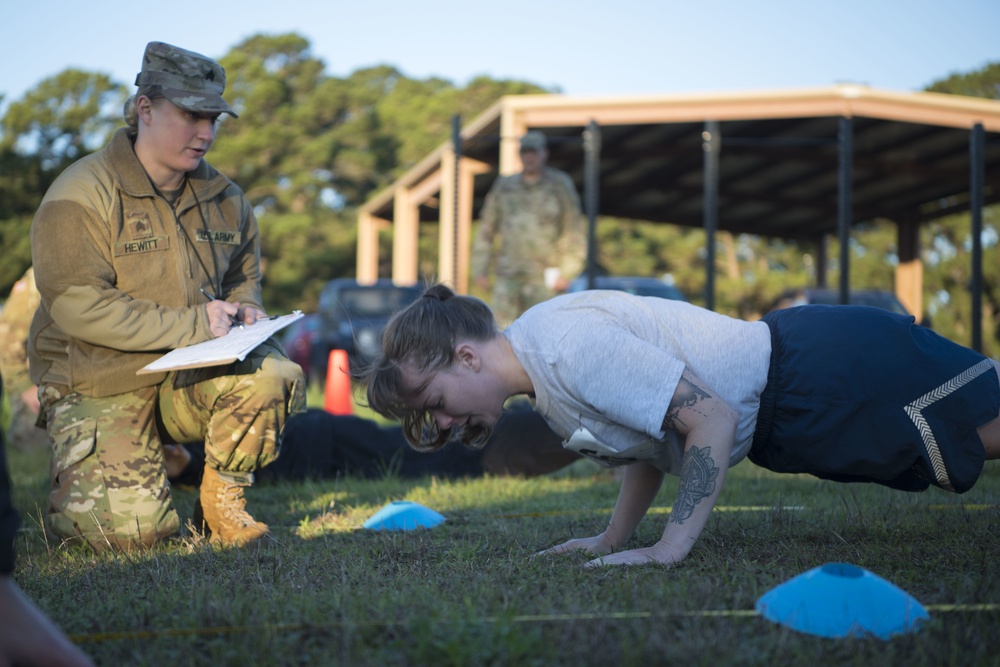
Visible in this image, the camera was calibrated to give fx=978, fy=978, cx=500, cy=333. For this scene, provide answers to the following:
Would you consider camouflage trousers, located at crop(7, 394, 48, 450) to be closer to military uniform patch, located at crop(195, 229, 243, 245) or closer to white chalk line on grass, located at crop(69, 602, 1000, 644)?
military uniform patch, located at crop(195, 229, 243, 245)

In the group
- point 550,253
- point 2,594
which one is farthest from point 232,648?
point 550,253

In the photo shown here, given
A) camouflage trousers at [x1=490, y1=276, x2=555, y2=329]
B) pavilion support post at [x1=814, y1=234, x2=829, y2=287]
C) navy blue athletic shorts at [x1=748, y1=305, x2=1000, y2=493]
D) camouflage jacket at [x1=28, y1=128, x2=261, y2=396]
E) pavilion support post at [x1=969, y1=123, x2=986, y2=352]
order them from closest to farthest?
navy blue athletic shorts at [x1=748, y1=305, x2=1000, y2=493] < camouflage jacket at [x1=28, y1=128, x2=261, y2=396] < camouflage trousers at [x1=490, y1=276, x2=555, y2=329] < pavilion support post at [x1=969, y1=123, x2=986, y2=352] < pavilion support post at [x1=814, y1=234, x2=829, y2=287]

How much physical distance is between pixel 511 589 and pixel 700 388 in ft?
2.70

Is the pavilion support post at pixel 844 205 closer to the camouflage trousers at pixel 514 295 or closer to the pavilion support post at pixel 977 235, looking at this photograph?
the pavilion support post at pixel 977 235

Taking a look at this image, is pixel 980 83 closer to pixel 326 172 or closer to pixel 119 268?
pixel 326 172

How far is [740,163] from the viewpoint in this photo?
1747 cm

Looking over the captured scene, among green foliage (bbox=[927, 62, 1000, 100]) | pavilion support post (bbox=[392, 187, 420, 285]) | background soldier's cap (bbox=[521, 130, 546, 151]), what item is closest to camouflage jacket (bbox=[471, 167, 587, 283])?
background soldier's cap (bbox=[521, 130, 546, 151])

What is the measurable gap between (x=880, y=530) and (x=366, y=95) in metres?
38.9

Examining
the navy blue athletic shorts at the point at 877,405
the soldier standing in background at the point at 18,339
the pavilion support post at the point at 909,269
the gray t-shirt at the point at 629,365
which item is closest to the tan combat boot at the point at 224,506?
the gray t-shirt at the point at 629,365

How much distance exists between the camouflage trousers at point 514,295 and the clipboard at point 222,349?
580 centimetres

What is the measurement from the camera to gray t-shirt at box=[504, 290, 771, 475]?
289 cm

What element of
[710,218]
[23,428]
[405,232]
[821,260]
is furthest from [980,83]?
[23,428]

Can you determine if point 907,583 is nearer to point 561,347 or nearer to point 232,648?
point 561,347

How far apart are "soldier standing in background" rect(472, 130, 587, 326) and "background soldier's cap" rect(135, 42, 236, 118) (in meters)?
5.54
